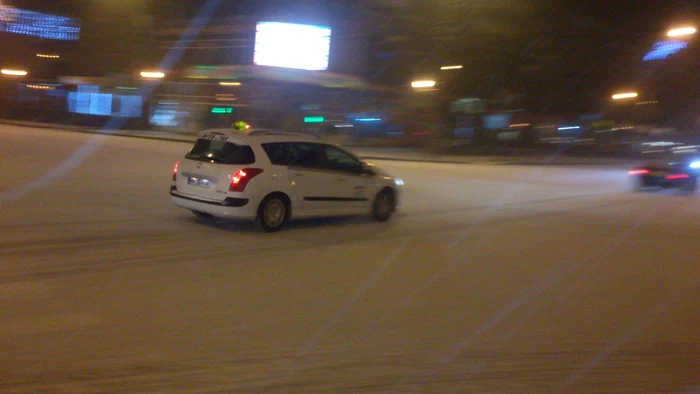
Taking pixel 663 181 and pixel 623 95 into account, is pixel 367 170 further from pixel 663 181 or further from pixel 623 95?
pixel 623 95

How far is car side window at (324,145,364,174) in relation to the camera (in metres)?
12.8

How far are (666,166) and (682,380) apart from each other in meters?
18.2

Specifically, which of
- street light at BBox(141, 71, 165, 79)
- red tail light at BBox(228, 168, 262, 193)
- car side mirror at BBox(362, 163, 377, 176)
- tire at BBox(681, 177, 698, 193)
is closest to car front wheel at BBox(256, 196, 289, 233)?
red tail light at BBox(228, 168, 262, 193)

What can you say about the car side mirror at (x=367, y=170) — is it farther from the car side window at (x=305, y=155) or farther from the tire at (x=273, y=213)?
the tire at (x=273, y=213)

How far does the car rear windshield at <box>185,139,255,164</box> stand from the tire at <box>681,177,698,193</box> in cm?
1621

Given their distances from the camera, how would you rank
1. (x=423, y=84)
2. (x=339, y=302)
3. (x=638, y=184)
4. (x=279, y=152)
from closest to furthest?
(x=339, y=302) → (x=279, y=152) → (x=638, y=184) → (x=423, y=84)

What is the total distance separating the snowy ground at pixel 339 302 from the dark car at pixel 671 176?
7.32 m

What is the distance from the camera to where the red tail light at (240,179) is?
442 inches

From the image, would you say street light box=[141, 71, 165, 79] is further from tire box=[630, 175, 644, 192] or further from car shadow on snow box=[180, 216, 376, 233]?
car shadow on snow box=[180, 216, 376, 233]

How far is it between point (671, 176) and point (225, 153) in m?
15.9

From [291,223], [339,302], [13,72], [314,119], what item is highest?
[13,72]

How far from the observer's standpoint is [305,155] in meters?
12.4

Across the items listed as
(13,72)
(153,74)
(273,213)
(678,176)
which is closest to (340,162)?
(273,213)

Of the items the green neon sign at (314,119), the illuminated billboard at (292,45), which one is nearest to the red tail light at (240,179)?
the green neon sign at (314,119)
